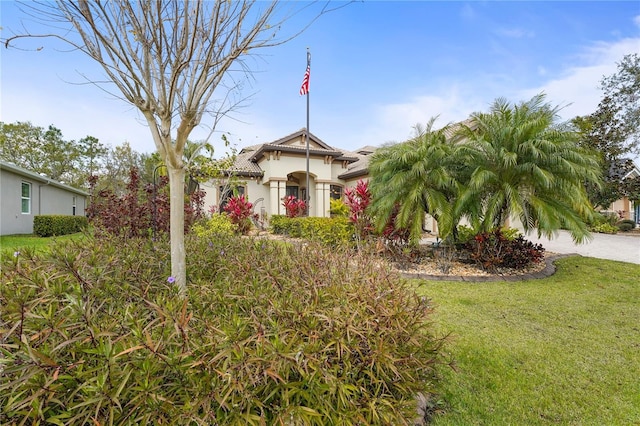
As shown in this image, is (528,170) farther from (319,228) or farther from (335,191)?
(335,191)

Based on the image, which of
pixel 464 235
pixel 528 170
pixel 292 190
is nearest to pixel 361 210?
pixel 464 235

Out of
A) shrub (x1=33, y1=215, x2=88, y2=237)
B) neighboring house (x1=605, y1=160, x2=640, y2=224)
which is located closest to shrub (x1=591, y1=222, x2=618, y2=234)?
neighboring house (x1=605, y1=160, x2=640, y2=224)

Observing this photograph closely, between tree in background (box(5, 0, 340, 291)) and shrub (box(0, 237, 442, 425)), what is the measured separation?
0.86 meters

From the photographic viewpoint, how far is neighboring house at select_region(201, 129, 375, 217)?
18125 millimetres

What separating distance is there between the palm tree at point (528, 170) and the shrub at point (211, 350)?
18.8 ft

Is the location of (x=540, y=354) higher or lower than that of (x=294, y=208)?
lower

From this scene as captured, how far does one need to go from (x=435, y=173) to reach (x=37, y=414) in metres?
7.86

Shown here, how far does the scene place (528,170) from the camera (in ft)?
22.9

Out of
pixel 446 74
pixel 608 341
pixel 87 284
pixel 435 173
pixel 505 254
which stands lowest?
pixel 608 341

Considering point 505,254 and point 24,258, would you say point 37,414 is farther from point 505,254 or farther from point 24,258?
point 505,254

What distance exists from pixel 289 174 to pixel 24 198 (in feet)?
44.2

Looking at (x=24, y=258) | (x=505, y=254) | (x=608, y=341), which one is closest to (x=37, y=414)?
(x=24, y=258)

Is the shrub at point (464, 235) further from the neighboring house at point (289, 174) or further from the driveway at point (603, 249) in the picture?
the neighboring house at point (289, 174)

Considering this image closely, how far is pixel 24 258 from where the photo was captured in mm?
2979
